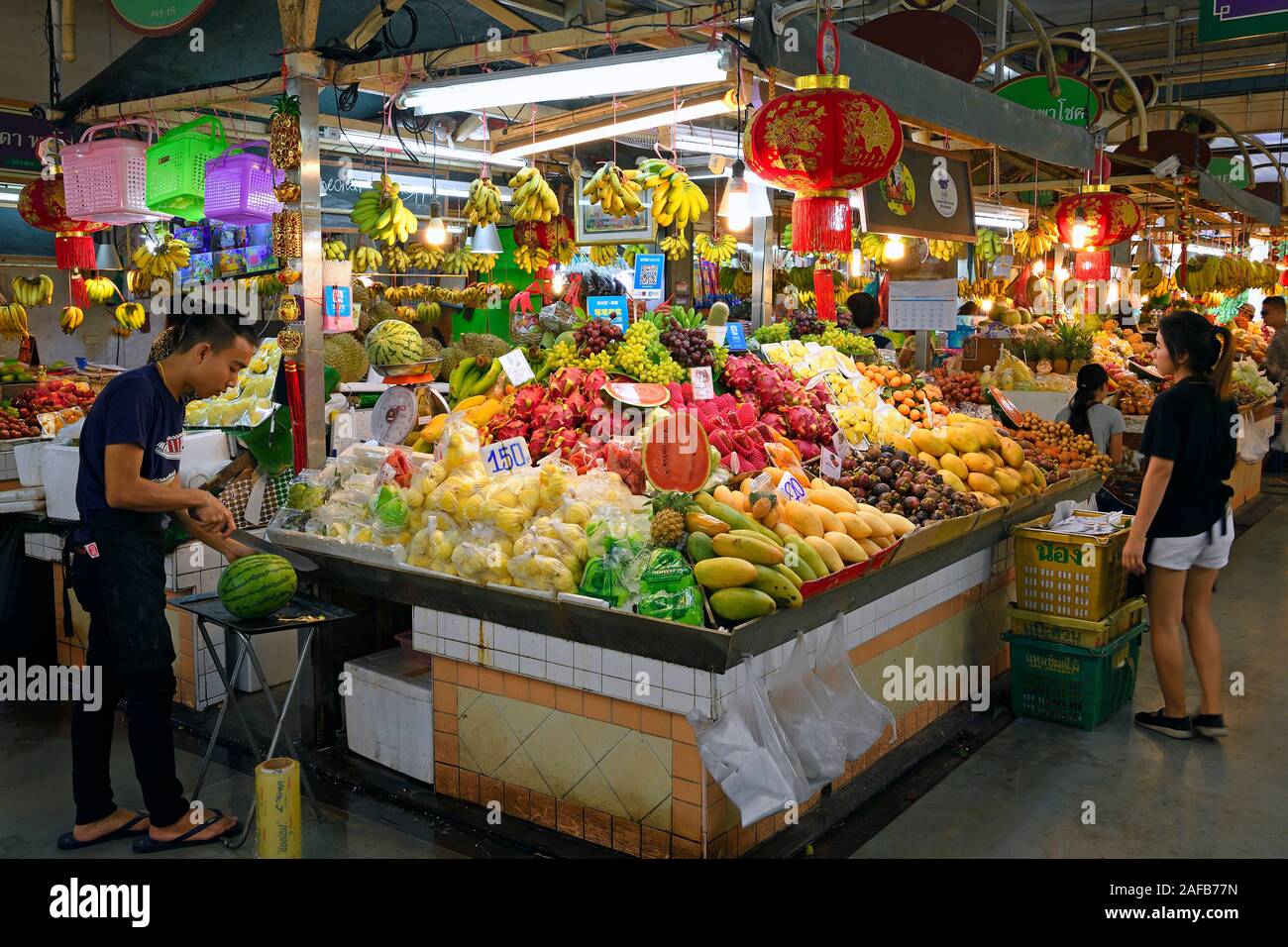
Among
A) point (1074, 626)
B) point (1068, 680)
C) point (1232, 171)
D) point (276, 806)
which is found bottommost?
point (1068, 680)

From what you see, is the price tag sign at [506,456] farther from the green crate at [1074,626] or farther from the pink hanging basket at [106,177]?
the pink hanging basket at [106,177]

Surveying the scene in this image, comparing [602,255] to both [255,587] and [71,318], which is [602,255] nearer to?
[71,318]

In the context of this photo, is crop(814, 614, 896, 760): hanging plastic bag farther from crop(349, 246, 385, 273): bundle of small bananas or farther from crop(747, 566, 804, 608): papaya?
crop(349, 246, 385, 273): bundle of small bananas

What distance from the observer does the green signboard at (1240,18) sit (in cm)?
531

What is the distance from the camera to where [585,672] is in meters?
3.51

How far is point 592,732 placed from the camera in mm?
3564

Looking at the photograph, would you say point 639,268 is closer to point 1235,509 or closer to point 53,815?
point 1235,509

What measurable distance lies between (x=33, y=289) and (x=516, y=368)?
24.8 feet

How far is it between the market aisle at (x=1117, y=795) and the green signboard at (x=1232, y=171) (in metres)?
8.33

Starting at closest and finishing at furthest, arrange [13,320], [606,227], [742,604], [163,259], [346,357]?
[742,604] < [346,357] < [606,227] < [163,259] < [13,320]

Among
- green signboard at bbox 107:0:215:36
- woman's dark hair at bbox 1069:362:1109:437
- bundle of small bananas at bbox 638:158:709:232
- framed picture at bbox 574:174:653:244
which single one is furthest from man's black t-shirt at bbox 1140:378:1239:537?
green signboard at bbox 107:0:215:36

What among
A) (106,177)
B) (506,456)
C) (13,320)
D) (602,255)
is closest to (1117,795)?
(506,456)

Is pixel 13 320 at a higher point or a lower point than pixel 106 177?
lower

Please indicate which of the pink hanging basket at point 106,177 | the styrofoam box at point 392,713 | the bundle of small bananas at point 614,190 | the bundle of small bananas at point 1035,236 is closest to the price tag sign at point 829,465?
the bundle of small bananas at point 614,190
